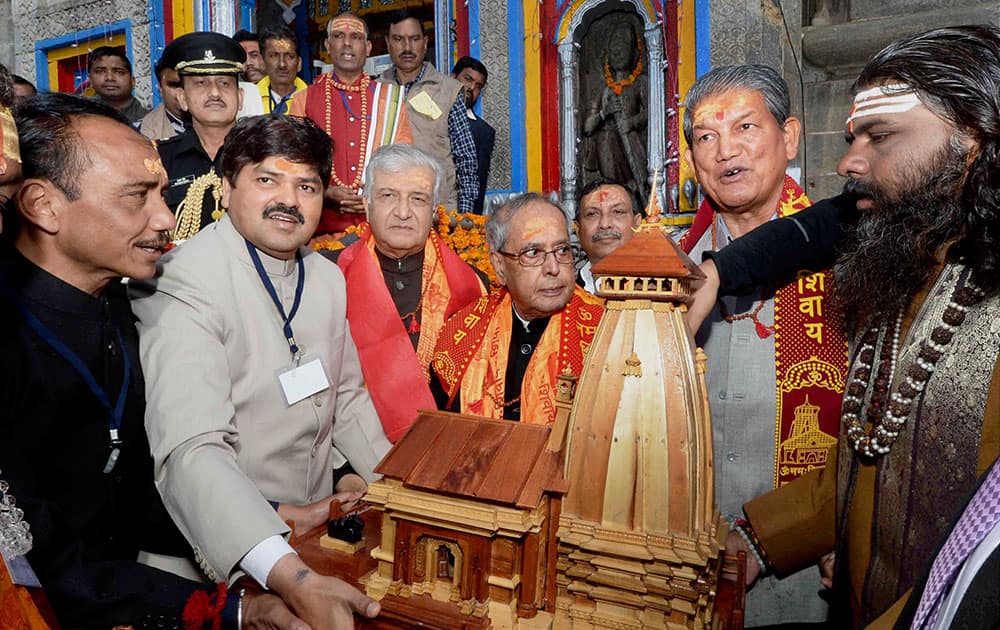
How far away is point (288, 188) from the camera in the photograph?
2.45 metres

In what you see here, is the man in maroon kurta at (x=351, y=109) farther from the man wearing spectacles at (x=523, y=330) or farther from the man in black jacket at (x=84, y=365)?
the man in black jacket at (x=84, y=365)

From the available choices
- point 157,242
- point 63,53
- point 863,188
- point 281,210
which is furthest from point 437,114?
point 63,53

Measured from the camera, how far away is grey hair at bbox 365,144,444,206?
325 centimetres

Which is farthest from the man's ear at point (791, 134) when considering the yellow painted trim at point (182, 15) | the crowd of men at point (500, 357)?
the yellow painted trim at point (182, 15)

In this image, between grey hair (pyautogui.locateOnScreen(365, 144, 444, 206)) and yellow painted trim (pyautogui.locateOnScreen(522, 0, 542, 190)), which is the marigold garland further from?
grey hair (pyautogui.locateOnScreen(365, 144, 444, 206))

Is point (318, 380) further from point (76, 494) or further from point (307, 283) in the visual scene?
point (76, 494)

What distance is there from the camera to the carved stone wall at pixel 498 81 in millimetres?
8258

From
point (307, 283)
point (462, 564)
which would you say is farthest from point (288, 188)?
point (462, 564)

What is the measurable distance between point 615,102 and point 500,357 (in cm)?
603

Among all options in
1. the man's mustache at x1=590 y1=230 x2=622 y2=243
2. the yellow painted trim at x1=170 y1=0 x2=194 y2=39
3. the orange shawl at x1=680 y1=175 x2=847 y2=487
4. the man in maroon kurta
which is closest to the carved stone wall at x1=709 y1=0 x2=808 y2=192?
the man's mustache at x1=590 y1=230 x2=622 y2=243

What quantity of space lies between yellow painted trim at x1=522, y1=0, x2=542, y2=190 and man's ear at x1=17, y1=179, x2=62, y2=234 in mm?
6715

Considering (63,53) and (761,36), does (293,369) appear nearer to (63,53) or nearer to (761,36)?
(761,36)

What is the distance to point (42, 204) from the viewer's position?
1909mm

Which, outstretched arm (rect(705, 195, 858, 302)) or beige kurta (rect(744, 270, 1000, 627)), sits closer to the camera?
beige kurta (rect(744, 270, 1000, 627))
